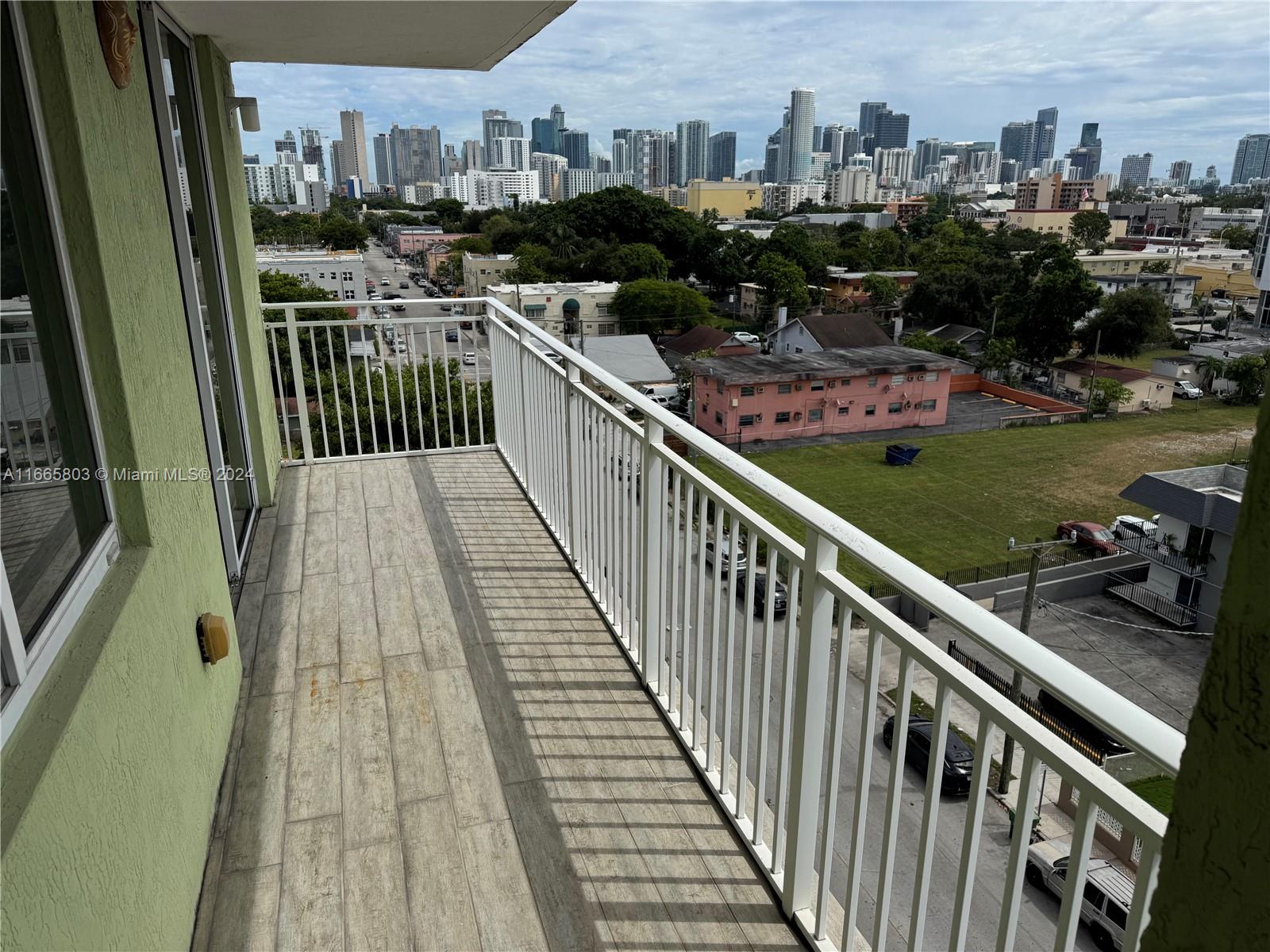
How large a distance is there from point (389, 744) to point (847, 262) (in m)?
58.9

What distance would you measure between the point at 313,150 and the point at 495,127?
36.8m

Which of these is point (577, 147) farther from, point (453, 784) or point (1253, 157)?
point (453, 784)

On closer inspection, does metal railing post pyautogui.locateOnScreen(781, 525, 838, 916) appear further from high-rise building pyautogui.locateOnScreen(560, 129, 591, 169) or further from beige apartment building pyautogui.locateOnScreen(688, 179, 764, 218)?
high-rise building pyautogui.locateOnScreen(560, 129, 591, 169)

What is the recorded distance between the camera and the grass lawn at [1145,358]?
136 ft

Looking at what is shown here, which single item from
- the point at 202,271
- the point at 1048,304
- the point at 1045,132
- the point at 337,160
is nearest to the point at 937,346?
the point at 1048,304

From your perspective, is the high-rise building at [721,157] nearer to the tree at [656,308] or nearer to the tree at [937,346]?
the tree at [656,308]

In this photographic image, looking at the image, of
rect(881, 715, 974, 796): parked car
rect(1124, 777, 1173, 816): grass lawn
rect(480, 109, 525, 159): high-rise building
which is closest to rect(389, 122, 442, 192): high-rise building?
rect(480, 109, 525, 159): high-rise building

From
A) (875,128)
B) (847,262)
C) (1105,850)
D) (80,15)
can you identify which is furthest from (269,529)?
(875,128)

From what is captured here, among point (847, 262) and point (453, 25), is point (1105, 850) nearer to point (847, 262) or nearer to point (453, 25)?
point (453, 25)

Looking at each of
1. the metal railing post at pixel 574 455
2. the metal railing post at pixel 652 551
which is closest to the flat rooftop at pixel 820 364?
the metal railing post at pixel 574 455

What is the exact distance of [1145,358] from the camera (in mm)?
42156

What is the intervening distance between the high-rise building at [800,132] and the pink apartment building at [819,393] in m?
148

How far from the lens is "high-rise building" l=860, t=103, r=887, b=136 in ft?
601

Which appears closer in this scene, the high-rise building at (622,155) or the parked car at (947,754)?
the parked car at (947,754)
